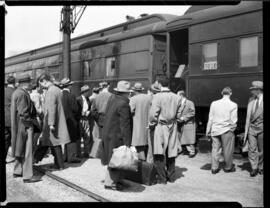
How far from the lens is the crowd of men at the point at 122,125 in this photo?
6.04 metres

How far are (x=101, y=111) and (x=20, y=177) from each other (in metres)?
2.30

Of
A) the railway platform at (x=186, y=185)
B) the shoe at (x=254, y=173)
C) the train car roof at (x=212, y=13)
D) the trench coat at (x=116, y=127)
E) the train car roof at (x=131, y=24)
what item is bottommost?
the railway platform at (x=186, y=185)

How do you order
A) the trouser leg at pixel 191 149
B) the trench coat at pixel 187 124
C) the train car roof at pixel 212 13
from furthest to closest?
the trouser leg at pixel 191 149, the trench coat at pixel 187 124, the train car roof at pixel 212 13

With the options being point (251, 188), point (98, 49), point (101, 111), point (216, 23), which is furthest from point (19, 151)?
point (98, 49)

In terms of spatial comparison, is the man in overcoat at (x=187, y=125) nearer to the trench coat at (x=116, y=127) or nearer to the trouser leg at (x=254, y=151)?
the trouser leg at (x=254, y=151)

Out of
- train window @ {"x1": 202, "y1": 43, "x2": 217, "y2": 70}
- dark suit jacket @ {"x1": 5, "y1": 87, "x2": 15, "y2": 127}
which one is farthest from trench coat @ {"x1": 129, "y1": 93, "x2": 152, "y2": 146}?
dark suit jacket @ {"x1": 5, "y1": 87, "x2": 15, "y2": 127}

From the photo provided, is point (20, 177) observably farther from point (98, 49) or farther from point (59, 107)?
point (98, 49)

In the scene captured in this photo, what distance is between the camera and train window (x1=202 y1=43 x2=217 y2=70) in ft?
30.1

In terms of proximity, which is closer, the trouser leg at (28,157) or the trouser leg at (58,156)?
the trouser leg at (28,157)

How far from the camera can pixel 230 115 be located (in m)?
7.30

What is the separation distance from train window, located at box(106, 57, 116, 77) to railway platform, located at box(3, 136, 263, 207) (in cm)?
510

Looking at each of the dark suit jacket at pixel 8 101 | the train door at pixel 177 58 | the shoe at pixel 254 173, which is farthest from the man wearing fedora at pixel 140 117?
the train door at pixel 177 58

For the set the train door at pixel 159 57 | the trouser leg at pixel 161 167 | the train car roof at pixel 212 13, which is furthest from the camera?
the train door at pixel 159 57

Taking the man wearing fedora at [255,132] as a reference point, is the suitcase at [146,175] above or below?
below
